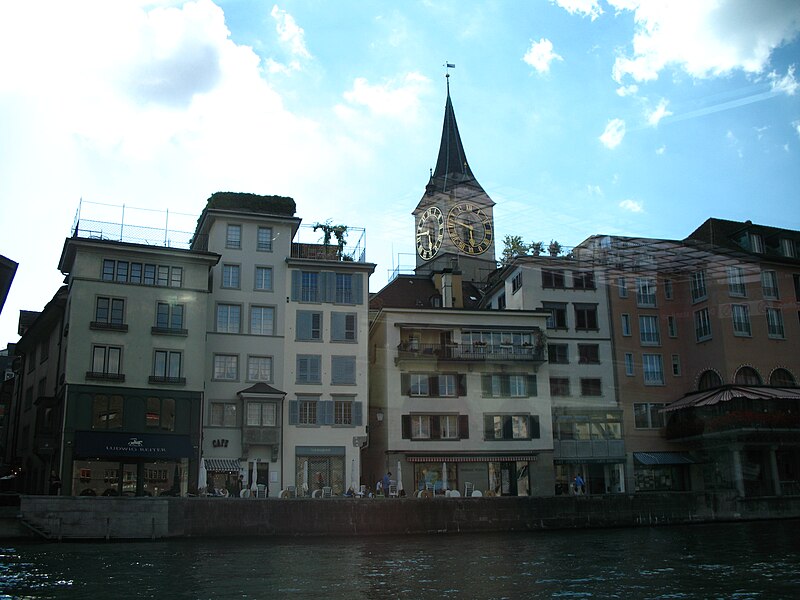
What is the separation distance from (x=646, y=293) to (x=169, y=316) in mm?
34402

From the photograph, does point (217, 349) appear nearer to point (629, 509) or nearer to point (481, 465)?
point (481, 465)

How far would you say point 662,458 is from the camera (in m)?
65.4

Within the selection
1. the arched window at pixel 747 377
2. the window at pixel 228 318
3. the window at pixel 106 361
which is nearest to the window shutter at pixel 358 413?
the window at pixel 228 318

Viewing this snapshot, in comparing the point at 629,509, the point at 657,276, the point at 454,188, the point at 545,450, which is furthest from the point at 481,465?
the point at 454,188

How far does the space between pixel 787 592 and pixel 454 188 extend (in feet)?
252

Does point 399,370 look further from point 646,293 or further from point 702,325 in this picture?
point 702,325

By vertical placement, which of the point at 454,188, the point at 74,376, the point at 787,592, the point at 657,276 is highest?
the point at 454,188

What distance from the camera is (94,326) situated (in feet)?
176

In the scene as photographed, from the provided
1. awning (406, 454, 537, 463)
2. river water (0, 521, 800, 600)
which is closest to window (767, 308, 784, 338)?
awning (406, 454, 537, 463)

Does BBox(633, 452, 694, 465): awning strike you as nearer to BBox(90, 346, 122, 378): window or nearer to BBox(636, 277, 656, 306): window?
BBox(636, 277, 656, 306): window

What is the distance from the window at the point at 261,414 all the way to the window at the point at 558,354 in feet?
68.8

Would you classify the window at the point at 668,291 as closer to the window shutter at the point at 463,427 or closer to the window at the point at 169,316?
the window shutter at the point at 463,427

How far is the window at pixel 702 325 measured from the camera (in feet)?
215

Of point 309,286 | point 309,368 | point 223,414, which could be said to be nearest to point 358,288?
point 309,286
